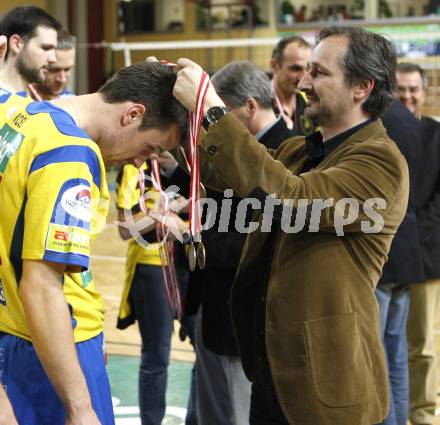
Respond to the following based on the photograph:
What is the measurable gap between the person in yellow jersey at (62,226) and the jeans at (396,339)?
89.8 inches

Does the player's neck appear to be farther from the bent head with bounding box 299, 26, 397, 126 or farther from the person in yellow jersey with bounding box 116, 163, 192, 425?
the bent head with bounding box 299, 26, 397, 126

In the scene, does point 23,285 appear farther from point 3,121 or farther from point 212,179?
point 212,179

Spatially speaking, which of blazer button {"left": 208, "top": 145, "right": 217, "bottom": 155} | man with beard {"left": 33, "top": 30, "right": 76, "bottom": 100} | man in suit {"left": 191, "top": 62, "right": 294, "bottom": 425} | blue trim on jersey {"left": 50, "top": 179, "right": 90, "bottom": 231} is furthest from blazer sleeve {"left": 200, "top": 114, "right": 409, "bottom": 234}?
man with beard {"left": 33, "top": 30, "right": 76, "bottom": 100}

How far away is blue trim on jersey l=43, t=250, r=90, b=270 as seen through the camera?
1972 millimetres

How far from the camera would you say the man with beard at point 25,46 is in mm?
4129

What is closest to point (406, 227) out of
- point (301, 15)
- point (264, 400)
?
point (264, 400)

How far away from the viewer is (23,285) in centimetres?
198

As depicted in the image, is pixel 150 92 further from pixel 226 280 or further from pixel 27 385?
pixel 226 280

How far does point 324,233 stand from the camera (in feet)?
8.23

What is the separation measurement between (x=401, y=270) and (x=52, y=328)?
2756 mm

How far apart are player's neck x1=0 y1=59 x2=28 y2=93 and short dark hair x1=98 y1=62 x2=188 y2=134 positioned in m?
1.93

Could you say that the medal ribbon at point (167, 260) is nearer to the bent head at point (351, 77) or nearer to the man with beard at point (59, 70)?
the bent head at point (351, 77)

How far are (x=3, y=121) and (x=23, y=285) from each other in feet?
2.03

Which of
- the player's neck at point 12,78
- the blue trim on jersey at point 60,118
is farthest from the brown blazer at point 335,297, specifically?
the player's neck at point 12,78
